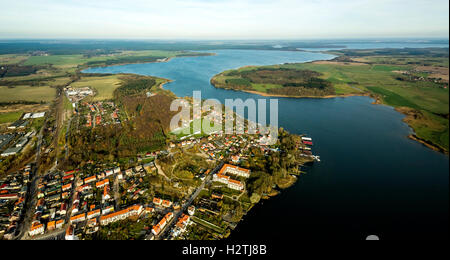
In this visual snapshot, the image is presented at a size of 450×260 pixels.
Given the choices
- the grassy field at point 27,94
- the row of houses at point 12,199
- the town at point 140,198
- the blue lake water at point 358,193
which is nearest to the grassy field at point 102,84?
the grassy field at point 27,94

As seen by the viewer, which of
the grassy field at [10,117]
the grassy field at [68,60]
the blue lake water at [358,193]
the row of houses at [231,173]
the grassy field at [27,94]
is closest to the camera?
the blue lake water at [358,193]

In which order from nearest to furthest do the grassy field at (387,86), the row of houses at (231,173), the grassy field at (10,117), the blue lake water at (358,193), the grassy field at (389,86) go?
the blue lake water at (358,193) → the row of houses at (231,173) → the grassy field at (389,86) → the grassy field at (387,86) → the grassy field at (10,117)

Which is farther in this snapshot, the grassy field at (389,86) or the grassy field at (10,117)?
the grassy field at (10,117)

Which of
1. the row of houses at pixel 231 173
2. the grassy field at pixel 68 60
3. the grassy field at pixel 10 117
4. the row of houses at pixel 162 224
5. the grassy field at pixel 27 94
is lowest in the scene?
the row of houses at pixel 162 224

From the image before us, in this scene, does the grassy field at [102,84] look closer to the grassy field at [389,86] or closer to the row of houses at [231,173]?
the row of houses at [231,173]

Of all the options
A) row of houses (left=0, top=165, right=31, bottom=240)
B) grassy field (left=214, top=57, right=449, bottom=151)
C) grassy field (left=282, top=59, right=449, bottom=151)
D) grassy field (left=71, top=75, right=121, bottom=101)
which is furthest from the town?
grassy field (left=71, top=75, right=121, bottom=101)

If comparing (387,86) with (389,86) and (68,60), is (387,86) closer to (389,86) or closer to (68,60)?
(389,86)

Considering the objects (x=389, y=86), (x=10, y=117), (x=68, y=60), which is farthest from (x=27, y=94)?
(x=389, y=86)
